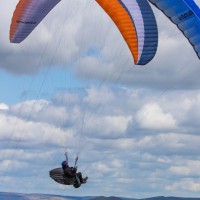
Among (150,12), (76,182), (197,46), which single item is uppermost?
(150,12)

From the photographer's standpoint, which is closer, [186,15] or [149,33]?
[186,15]

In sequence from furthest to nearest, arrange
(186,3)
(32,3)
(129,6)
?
1. (32,3)
2. (129,6)
3. (186,3)

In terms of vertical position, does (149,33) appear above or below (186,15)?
above

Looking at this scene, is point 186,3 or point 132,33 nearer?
point 186,3

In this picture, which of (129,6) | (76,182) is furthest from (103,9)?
(76,182)

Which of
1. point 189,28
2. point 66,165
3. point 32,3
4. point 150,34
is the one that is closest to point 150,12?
point 150,34

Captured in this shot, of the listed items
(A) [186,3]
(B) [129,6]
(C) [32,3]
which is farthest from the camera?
(C) [32,3]

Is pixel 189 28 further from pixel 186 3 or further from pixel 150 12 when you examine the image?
pixel 150 12

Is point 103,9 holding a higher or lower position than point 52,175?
higher

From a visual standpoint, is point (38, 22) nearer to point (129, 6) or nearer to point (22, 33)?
point (22, 33)

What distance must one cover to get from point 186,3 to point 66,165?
406 inches

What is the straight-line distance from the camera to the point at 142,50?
109 ft

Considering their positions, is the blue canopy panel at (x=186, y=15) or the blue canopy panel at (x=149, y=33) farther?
the blue canopy panel at (x=149, y=33)

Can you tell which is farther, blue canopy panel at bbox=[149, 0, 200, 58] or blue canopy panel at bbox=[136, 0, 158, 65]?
blue canopy panel at bbox=[136, 0, 158, 65]
